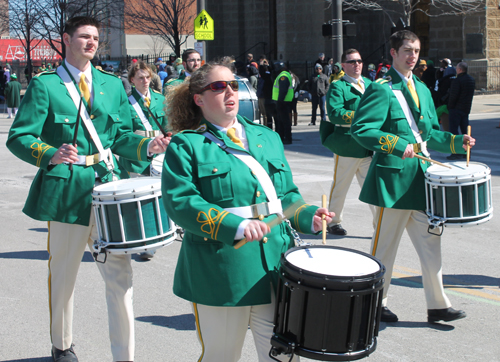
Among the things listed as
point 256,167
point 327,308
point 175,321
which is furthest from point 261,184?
point 175,321

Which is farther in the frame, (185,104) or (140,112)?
(140,112)

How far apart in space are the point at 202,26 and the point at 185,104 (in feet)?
48.6

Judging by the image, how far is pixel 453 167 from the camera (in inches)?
200

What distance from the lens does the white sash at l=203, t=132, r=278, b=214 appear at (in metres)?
3.07

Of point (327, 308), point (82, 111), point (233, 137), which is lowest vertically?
point (327, 308)

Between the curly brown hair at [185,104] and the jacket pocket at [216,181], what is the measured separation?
0.35 metres

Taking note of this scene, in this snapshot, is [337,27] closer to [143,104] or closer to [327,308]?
[143,104]

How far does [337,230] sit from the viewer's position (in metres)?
7.80

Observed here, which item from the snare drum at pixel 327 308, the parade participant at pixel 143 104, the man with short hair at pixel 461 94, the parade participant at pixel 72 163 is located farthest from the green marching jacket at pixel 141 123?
the man with short hair at pixel 461 94

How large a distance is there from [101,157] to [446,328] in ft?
9.20

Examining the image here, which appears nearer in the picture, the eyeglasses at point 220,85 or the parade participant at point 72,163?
the eyeglasses at point 220,85

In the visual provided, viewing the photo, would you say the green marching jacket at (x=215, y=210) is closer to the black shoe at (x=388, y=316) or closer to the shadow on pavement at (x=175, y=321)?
the shadow on pavement at (x=175, y=321)

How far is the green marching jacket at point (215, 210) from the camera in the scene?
295 cm

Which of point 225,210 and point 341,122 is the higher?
point 341,122
